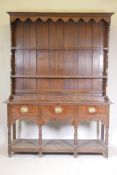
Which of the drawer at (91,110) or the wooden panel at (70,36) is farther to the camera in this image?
the wooden panel at (70,36)

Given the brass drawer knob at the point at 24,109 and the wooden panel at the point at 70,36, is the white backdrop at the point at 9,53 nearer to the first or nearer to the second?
the wooden panel at the point at 70,36

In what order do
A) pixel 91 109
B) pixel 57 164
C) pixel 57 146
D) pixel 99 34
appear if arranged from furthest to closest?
pixel 99 34
pixel 57 146
pixel 91 109
pixel 57 164

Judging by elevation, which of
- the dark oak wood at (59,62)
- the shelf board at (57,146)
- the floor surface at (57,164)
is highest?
the dark oak wood at (59,62)

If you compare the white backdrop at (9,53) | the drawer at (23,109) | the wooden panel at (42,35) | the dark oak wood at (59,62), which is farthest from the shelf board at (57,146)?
the wooden panel at (42,35)

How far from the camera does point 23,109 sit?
3.27m

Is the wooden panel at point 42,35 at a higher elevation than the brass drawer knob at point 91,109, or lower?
higher

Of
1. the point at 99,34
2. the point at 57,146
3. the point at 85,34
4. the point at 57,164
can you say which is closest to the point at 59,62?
the point at 85,34

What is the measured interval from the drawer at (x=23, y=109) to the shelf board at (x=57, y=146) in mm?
484

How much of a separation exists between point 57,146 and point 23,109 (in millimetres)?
709

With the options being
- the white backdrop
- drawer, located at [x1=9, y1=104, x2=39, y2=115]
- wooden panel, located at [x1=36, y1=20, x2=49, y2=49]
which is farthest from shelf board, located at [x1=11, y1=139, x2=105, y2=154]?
wooden panel, located at [x1=36, y1=20, x2=49, y2=49]

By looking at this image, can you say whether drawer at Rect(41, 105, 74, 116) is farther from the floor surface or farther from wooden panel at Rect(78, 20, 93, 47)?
wooden panel at Rect(78, 20, 93, 47)

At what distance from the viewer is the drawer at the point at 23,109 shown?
3.27 m

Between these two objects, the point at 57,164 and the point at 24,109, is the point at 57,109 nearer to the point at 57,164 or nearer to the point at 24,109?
the point at 24,109

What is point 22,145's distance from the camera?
343 centimetres
